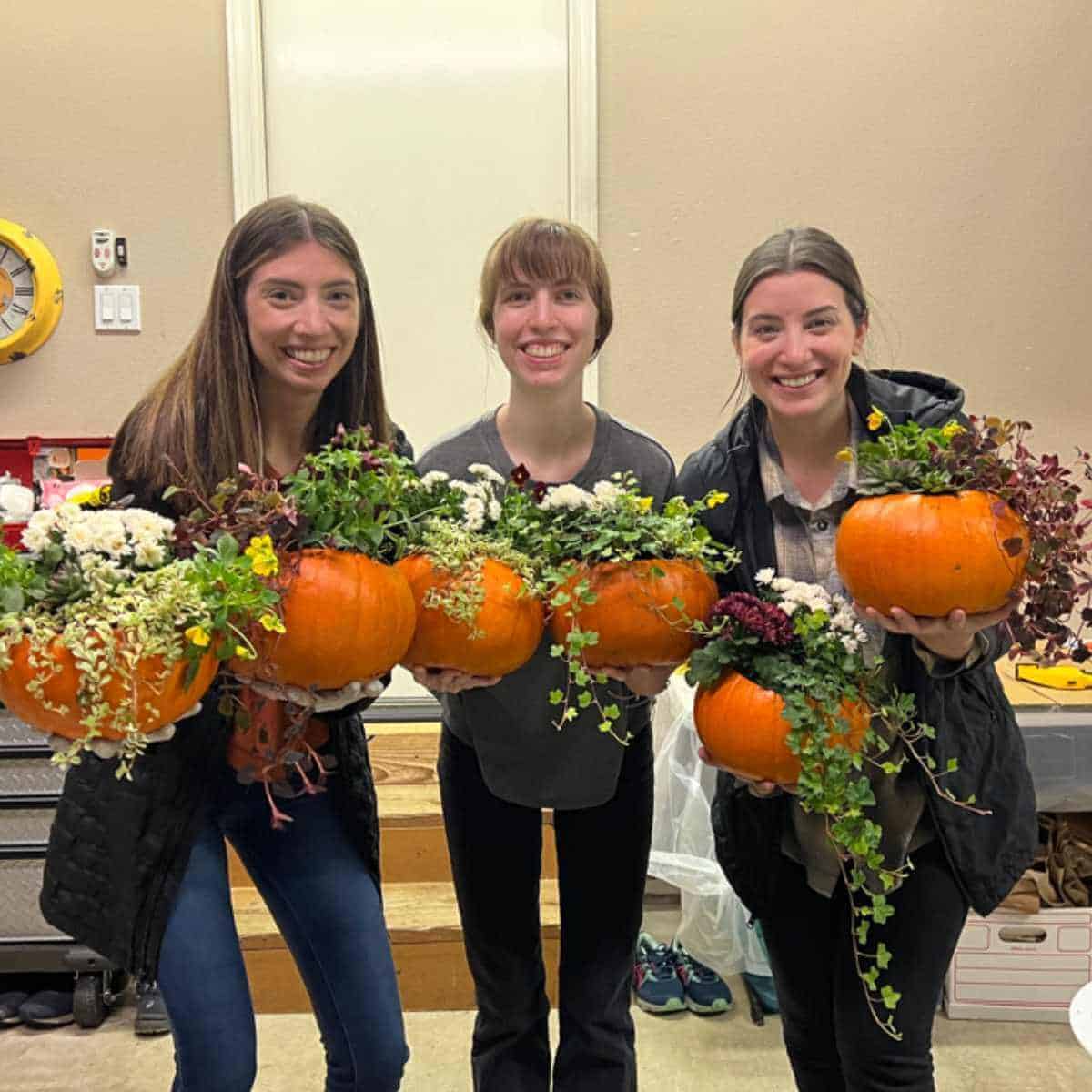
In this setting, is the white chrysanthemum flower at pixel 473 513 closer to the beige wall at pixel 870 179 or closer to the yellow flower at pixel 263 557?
the yellow flower at pixel 263 557

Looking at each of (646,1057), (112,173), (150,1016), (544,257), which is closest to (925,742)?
(544,257)

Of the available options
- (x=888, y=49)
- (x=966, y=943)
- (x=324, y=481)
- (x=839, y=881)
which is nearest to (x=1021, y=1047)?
(x=966, y=943)

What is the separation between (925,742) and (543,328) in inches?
33.8

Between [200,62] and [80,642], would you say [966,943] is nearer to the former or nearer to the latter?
[80,642]

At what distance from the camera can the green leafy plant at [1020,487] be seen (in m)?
1.26

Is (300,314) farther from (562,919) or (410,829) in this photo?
(410,829)

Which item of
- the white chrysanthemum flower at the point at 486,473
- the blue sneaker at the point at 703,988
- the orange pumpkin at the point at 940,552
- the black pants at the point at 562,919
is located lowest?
the blue sneaker at the point at 703,988

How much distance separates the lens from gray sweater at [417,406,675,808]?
1620 millimetres

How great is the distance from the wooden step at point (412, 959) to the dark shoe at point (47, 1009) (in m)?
0.50

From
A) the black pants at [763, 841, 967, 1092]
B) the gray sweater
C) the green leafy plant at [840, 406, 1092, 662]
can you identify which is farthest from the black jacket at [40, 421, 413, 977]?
the green leafy plant at [840, 406, 1092, 662]

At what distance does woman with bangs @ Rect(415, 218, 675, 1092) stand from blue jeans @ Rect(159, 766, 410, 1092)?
0.23 metres

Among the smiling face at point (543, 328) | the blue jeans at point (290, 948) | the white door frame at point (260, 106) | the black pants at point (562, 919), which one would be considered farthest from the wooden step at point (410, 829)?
the white door frame at point (260, 106)

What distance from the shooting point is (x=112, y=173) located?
10.4ft

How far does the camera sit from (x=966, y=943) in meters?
2.61
